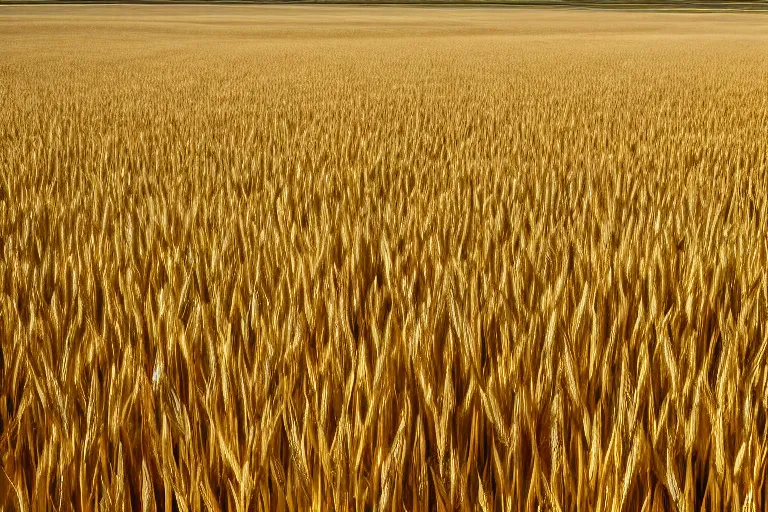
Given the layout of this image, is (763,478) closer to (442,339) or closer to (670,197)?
(442,339)

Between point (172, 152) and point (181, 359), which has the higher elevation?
point (181, 359)

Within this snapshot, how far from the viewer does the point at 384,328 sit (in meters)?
1.62

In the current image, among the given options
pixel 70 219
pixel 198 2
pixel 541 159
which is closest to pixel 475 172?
pixel 541 159

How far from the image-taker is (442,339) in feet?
4.97

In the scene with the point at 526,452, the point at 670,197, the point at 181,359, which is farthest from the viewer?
the point at 670,197

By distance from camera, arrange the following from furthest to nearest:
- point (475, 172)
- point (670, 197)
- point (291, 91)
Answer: point (291, 91), point (475, 172), point (670, 197)

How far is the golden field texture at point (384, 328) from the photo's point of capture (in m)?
0.97

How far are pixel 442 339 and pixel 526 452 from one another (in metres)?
0.44

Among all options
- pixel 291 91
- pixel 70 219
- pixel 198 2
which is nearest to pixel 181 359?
pixel 70 219

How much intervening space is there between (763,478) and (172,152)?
4.10 metres

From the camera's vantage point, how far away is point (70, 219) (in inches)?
108

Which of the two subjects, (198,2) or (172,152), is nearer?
(172,152)

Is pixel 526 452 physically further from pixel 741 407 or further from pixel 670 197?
pixel 670 197

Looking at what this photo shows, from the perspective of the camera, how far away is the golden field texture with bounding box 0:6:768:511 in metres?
0.97
